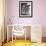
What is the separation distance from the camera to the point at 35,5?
3.19 m

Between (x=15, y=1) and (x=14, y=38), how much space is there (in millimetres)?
970

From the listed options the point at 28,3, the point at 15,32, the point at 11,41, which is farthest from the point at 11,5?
the point at 11,41

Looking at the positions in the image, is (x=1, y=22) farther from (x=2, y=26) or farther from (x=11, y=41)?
(x=11, y=41)

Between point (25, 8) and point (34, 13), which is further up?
point (25, 8)

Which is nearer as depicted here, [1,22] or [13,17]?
[1,22]

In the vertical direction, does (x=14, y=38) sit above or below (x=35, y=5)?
below

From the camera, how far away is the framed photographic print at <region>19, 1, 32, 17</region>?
10.4ft

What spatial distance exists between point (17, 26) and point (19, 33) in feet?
0.62

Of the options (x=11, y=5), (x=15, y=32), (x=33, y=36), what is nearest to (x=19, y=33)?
(x=15, y=32)

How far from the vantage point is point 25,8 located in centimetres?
319

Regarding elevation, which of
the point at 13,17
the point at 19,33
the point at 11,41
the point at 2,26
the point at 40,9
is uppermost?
the point at 40,9

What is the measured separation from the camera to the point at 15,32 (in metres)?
3.06

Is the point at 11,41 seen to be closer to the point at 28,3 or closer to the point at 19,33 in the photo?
the point at 19,33

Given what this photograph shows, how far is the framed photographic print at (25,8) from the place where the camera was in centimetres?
318
